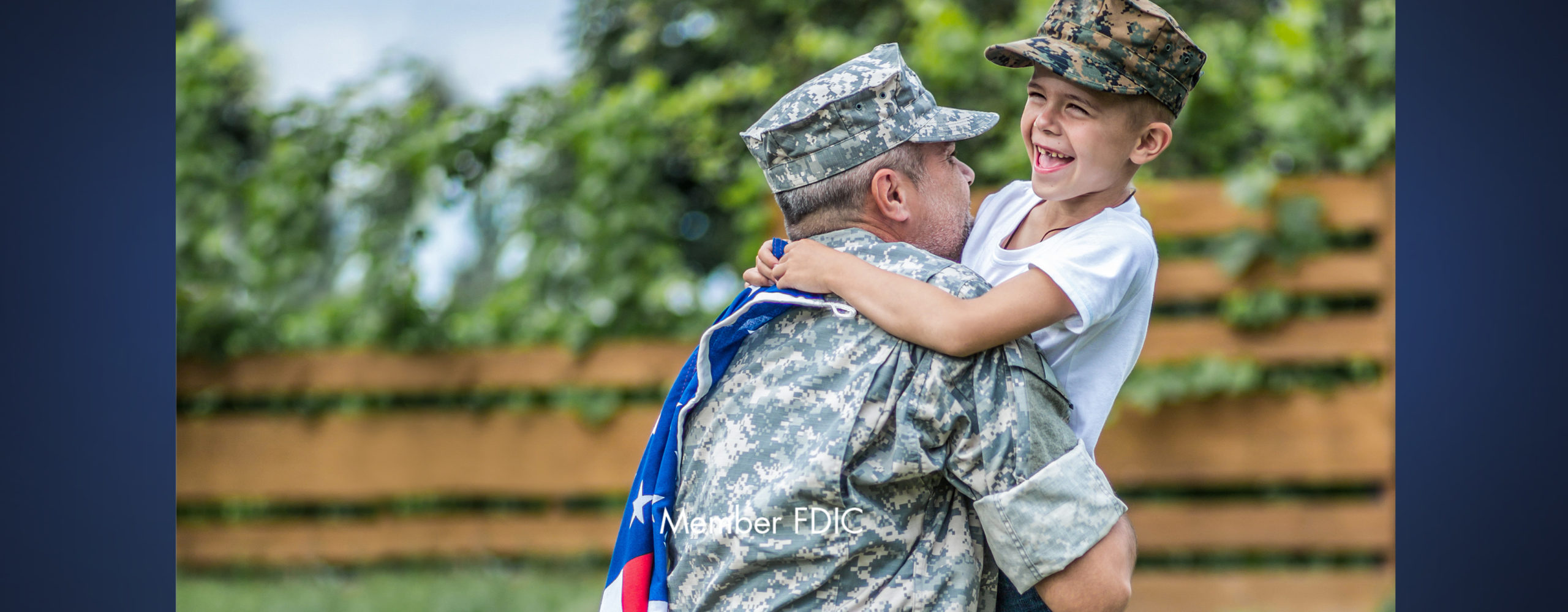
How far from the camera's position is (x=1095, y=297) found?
5.61 ft

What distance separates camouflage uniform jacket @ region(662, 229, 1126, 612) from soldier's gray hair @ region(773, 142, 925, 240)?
6 centimetres

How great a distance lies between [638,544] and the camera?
1.85 meters

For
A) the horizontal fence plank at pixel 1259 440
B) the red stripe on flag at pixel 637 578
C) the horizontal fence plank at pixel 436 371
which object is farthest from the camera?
the horizontal fence plank at pixel 436 371

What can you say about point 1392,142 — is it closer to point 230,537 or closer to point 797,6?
point 797,6

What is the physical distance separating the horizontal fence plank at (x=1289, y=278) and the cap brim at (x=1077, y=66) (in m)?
2.51

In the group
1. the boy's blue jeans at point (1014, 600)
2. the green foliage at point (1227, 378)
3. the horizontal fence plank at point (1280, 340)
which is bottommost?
the boy's blue jeans at point (1014, 600)

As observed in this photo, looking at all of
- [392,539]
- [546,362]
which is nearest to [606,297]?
[546,362]

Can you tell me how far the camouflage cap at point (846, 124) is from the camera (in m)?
1.76

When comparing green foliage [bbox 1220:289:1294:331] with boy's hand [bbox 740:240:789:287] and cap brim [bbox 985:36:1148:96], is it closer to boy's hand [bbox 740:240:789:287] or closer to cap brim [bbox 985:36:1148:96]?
cap brim [bbox 985:36:1148:96]

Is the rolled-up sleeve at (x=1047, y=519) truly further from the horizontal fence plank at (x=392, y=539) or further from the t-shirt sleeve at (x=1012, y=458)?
the horizontal fence plank at (x=392, y=539)

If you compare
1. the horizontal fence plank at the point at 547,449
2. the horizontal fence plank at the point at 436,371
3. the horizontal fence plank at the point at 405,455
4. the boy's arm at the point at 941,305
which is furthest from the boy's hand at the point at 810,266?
the horizontal fence plank at the point at 405,455

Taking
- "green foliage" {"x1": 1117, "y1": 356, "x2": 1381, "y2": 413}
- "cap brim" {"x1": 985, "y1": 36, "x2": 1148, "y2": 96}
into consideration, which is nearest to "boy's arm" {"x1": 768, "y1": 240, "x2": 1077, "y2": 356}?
"cap brim" {"x1": 985, "y1": 36, "x2": 1148, "y2": 96}

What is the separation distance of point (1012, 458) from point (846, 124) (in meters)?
0.54

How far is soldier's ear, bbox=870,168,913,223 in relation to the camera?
70.0 inches
